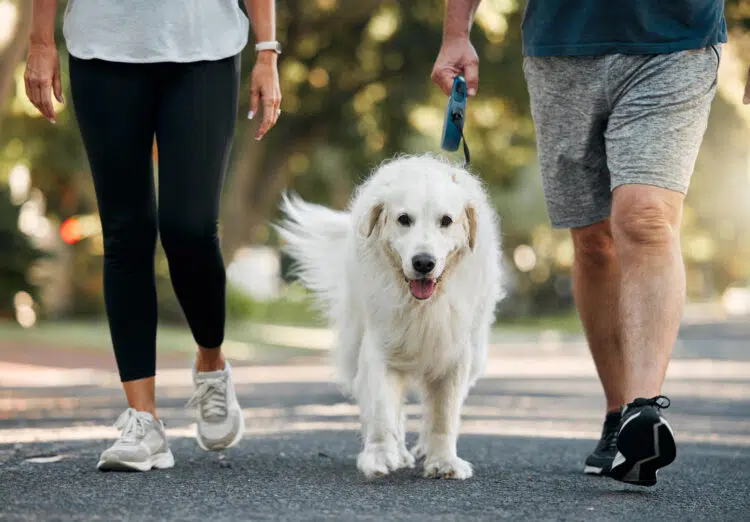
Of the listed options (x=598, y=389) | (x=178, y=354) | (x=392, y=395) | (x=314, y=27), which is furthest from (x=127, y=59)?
(x=314, y=27)

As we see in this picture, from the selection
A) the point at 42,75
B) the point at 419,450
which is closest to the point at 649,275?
Result: the point at 419,450

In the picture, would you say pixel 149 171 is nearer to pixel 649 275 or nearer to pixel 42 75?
pixel 42 75

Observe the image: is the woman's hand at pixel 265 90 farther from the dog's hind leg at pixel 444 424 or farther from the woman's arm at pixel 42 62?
the dog's hind leg at pixel 444 424

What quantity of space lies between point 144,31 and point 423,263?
4.26 ft

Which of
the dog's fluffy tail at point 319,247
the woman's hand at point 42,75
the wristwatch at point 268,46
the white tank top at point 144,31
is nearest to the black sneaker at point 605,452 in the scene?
the dog's fluffy tail at point 319,247

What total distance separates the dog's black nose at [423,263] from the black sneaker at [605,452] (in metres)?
0.92

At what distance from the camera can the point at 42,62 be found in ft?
15.5

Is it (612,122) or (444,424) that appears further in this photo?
(444,424)

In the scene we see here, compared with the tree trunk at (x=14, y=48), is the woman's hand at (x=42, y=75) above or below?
below

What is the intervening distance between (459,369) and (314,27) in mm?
15790

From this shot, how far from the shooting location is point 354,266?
16.9 feet

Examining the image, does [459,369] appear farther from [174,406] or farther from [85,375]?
[85,375]

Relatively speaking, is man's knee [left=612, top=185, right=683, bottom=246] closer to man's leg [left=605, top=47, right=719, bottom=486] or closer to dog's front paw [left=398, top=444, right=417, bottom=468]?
man's leg [left=605, top=47, right=719, bottom=486]

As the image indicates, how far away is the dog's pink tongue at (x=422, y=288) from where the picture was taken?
4.76 metres
